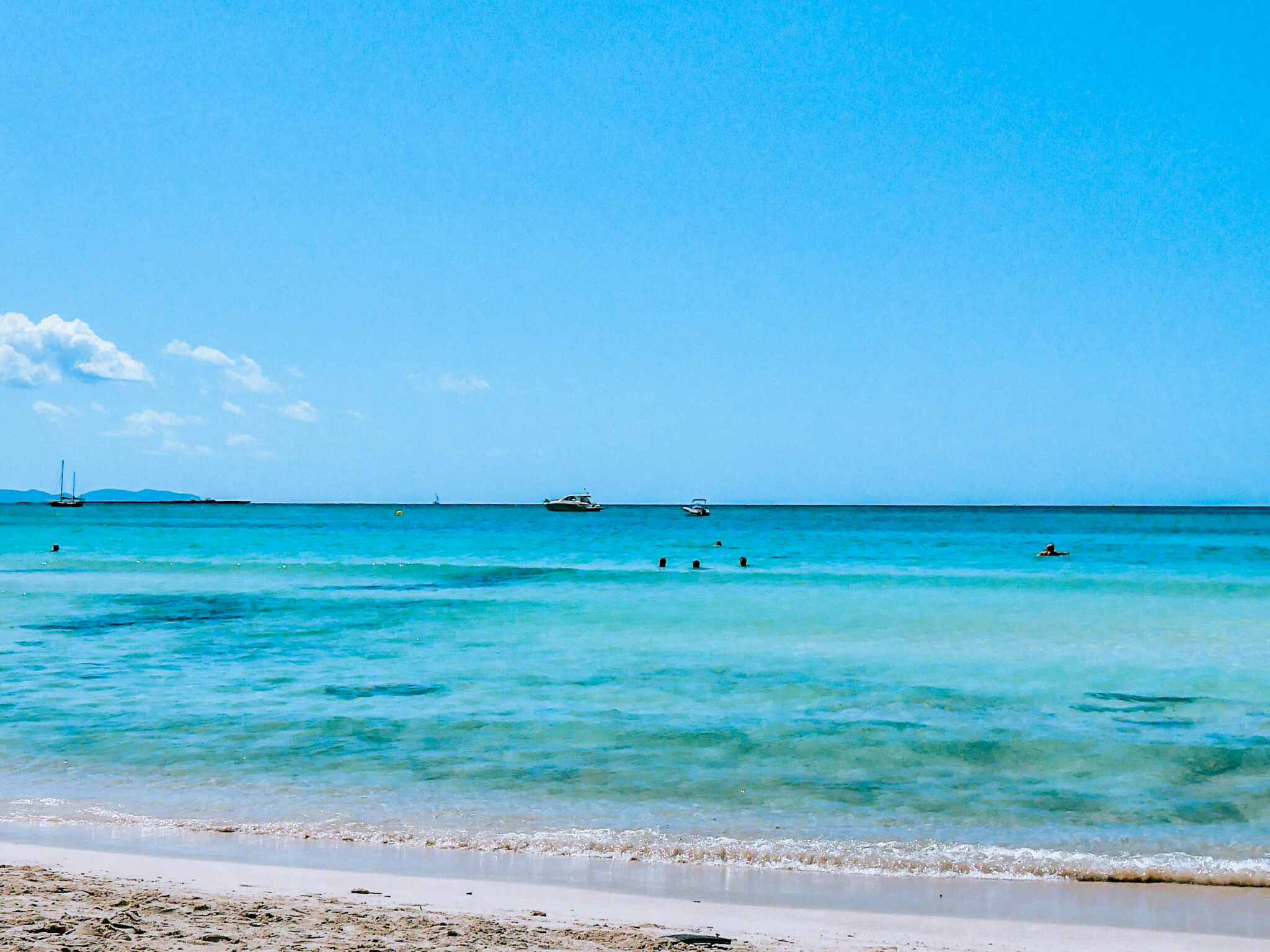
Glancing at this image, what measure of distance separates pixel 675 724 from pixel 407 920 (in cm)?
693

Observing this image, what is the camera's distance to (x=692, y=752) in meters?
11.0

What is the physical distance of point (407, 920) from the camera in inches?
229

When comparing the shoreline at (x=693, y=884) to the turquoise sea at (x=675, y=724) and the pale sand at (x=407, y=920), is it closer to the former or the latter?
the pale sand at (x=407, y=920)

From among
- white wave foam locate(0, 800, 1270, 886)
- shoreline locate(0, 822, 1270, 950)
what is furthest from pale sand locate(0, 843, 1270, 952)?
white wave foam locate(0, 800, 1270, 886)

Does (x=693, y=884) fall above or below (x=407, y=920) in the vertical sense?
below

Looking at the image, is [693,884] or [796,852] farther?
[796,852]

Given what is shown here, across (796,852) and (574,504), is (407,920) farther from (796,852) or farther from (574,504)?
(574,504)

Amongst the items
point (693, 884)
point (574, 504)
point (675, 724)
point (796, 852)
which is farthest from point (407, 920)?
point (574, 504)

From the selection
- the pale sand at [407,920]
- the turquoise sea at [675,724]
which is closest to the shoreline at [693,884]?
the pale sand at [407,920]

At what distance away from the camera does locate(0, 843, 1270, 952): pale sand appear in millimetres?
5387

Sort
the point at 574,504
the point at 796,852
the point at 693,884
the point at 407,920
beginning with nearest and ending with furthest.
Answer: the point at 407,920, the point at 693,884, the point at 796,852, the point at 574,504

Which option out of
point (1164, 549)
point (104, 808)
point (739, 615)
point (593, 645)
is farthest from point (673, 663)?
point (1164, 549)

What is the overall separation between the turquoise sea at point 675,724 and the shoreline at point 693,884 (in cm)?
28

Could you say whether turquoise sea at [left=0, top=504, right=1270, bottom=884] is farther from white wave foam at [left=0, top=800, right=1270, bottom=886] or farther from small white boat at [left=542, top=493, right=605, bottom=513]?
small white boat at [left=542, top=493, right=605, bottom=513]
